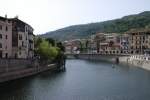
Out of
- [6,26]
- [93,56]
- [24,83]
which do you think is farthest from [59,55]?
[93,56]

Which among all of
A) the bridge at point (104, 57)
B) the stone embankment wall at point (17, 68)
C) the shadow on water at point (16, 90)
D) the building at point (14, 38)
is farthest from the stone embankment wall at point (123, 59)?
the shadow on water at point (16, 90)

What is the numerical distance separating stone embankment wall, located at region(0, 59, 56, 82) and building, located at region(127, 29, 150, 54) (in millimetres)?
89009

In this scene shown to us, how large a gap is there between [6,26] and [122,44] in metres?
120

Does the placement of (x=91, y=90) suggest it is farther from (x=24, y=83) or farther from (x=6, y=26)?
(x=6, y=26)

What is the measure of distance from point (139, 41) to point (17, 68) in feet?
353

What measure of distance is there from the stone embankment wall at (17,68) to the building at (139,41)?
89.0m

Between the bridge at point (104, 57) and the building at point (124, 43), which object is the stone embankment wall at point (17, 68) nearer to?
the bridge at point (104, 57)

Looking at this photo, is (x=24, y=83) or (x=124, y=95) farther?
(x=24, y=83)

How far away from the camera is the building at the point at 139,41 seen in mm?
152375

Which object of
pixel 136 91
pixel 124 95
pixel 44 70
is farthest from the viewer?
pixel 44 70

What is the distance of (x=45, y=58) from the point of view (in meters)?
77.8

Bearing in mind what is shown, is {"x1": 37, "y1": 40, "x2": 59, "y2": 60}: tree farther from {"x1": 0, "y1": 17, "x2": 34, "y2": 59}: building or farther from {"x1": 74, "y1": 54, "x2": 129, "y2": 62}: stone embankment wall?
{"x1": 74, "y1": 54, "x2": 129, "y2": 62}: stone embankment wall

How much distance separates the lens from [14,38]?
66.0m

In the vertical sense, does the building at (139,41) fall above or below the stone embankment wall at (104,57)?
above
